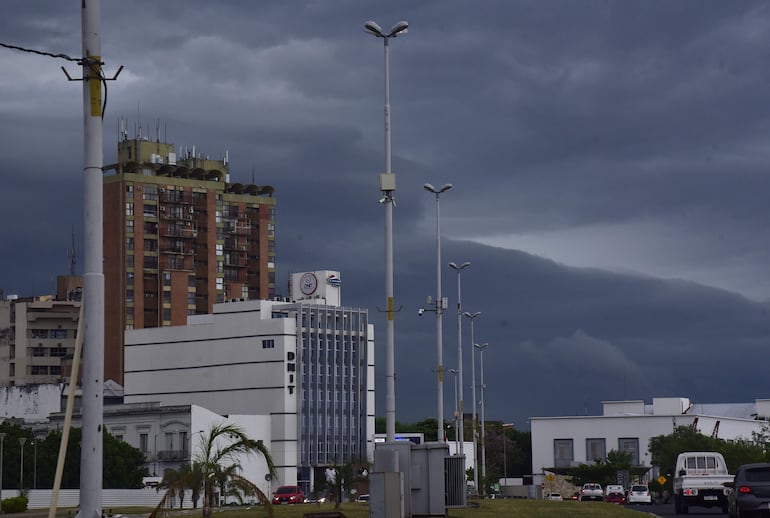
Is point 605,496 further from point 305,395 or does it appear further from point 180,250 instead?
point 180,250

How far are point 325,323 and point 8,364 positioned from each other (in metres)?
47.4

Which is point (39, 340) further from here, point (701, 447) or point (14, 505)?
point (14, 505)

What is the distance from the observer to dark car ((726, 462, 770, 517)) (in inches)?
1186

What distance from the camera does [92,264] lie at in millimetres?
15719

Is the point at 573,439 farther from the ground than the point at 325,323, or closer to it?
closer to it

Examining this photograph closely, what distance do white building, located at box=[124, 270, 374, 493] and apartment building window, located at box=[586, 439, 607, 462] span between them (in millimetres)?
26554

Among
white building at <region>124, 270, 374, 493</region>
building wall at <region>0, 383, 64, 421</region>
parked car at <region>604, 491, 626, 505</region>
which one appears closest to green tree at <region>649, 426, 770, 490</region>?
parked car at <region>604, 491, 626, 505</region>

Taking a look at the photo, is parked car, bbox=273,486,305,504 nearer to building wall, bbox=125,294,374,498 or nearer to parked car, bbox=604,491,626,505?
parked car, bbox=604,491,626,505

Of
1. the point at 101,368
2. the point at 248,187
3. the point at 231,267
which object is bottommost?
the point at 101,368

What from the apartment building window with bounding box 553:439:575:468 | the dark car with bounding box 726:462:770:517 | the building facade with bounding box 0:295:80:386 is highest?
the building facade with bounding box 0:295:80:386

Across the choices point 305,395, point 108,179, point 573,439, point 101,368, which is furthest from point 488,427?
point 101,368

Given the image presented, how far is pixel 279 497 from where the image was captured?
8481 cm

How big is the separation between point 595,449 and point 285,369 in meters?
38.7

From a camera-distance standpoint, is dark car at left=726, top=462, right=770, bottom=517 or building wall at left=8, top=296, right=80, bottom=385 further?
building wall at left=8, top=296, right=80, bottom=385
